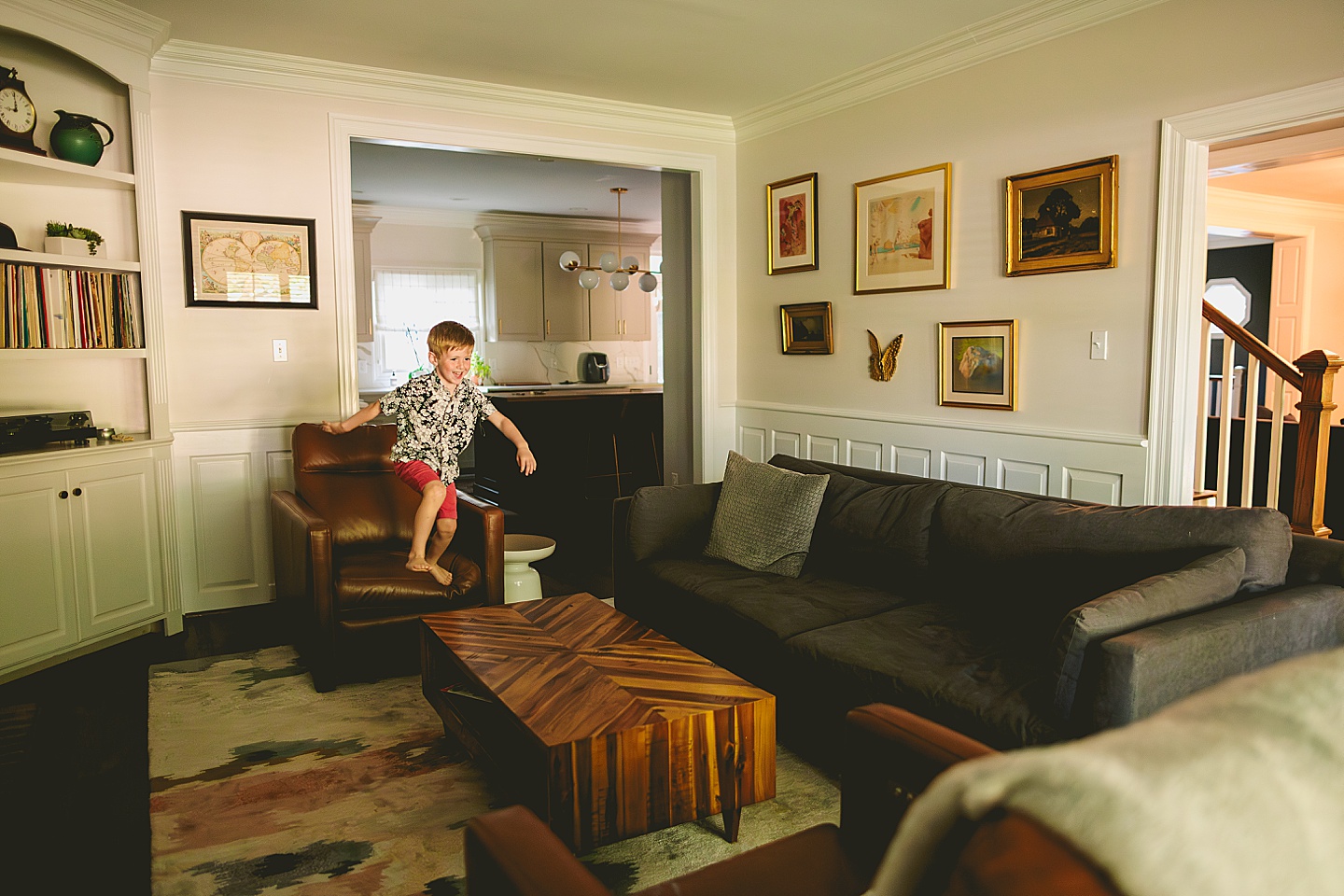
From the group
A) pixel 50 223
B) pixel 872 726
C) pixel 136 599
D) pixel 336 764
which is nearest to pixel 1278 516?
pixel 872 726

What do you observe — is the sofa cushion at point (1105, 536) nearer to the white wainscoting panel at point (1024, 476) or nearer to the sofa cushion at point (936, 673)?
the sofa cushion at point (936, 673)

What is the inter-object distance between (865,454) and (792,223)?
1.48 m

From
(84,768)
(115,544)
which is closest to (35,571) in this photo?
(115,544)

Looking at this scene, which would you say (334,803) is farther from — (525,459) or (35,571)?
(35,571)

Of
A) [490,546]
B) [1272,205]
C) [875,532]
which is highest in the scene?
[1272,205]

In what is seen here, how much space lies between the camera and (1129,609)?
200 cm

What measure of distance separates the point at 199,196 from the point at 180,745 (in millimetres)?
2690

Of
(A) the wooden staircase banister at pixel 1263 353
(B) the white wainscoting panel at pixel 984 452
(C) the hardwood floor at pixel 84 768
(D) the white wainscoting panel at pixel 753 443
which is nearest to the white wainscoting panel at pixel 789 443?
(B) the white wainscoting panel at pixel 984 452

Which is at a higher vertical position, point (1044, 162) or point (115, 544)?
point (1044, 162)

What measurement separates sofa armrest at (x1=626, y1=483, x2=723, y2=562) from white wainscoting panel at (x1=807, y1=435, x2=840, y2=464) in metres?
1.45

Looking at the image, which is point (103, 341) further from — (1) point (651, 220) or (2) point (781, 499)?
(1) point (651, 220)

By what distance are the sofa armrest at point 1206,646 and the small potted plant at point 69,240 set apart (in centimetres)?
405

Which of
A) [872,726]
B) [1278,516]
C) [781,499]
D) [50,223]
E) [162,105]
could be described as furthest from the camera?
[162,105]

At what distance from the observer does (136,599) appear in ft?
12.8
